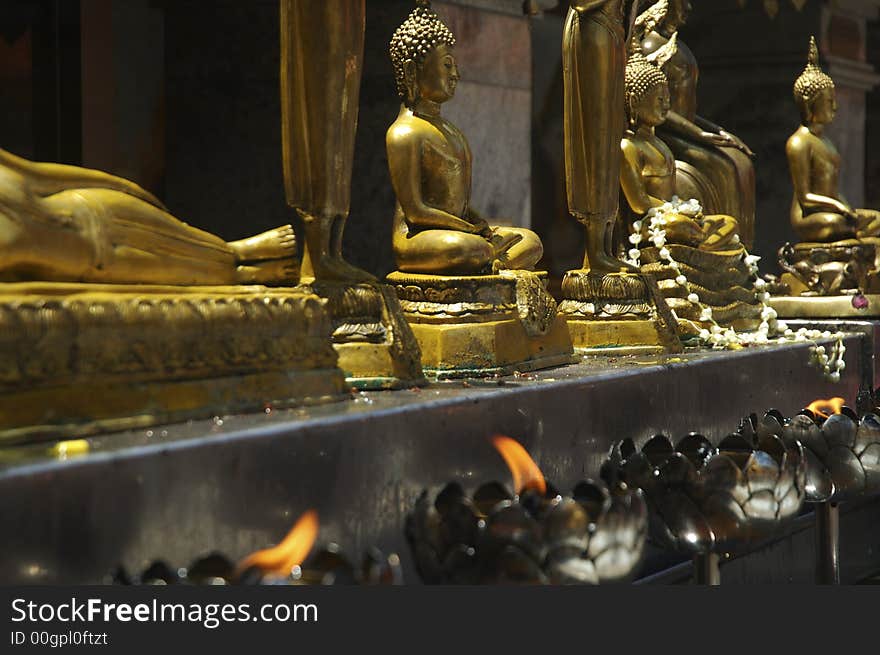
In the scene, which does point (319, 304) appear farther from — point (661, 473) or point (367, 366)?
point (661, 473)

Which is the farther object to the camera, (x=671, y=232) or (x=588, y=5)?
(x=671, y=232)

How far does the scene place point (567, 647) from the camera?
6.67 ft

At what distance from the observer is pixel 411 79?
11.6ft

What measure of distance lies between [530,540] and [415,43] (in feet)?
5.84

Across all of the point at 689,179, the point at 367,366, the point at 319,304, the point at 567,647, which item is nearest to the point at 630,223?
the point at 689,179

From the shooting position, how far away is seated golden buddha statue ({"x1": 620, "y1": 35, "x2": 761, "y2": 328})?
473cm

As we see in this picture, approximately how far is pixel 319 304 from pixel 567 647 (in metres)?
0.93

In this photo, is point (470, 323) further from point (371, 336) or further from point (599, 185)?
point (599, 185)

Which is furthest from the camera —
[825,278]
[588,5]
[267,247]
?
[825,278]

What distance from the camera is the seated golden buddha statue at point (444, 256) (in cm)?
334

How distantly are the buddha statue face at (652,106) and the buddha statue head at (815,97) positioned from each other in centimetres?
164

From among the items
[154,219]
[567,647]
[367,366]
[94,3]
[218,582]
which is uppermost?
[94,3]

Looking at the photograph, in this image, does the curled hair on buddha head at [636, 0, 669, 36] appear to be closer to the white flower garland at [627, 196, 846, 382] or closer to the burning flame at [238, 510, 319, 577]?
the white flower garland at [627, 196, 846, 382]

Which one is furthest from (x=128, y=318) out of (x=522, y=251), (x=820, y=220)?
(x=820, y=220)
